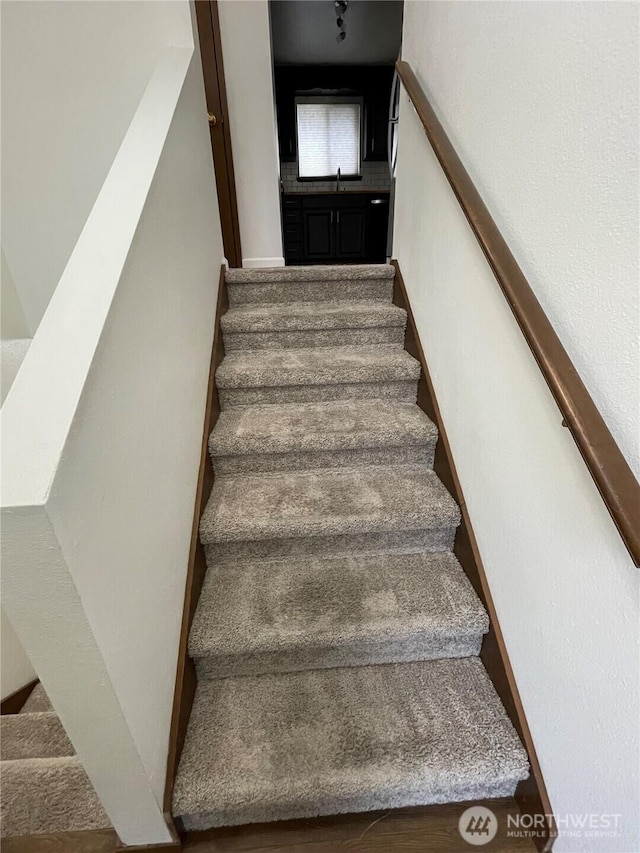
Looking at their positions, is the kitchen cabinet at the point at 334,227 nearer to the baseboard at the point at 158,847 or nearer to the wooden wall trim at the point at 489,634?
the wooden wall trim at the point at 489,634

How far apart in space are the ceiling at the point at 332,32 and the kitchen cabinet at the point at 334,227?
1161 millimetres

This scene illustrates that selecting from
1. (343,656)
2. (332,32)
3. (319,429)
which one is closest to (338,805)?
(343,656)

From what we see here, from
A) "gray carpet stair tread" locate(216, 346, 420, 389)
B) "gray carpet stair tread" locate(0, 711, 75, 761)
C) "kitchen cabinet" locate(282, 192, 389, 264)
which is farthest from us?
"kitchen cabinet" locate(282, 192, 389, 264)

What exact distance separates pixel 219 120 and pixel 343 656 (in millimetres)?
2617

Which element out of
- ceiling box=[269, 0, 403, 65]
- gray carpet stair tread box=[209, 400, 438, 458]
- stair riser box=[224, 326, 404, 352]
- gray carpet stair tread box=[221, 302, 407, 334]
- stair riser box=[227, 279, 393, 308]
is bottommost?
gray carpet stair tread box=[209, 400, 438, 458]

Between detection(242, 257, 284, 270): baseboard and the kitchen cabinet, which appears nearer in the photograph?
detection(242, 257, 284, 270): baseboard

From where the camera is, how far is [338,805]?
39.4 inches

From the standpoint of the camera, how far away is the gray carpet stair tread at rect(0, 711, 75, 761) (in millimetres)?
1294

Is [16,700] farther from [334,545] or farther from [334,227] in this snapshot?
[334,227]

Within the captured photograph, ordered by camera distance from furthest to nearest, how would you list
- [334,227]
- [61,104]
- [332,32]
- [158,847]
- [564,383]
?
1. [334,227]
2. [332,32]
3. [61,104]
4. [158,847]
5. [564,383]

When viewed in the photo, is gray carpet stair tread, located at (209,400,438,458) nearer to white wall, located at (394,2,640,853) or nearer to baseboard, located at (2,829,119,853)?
white wall, located at (394,2,640,853)

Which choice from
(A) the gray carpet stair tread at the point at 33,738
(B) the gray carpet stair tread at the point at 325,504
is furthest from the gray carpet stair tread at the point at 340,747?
(A) the gray carpet stair tread at the point at 33,738

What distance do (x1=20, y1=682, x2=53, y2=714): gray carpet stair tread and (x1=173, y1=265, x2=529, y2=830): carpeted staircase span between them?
1.01 m

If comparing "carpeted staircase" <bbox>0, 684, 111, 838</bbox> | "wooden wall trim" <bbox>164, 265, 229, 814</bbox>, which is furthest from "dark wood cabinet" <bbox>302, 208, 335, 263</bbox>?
"carpeted staircase" <bbox>0, 684, 111, 838</bbox>
